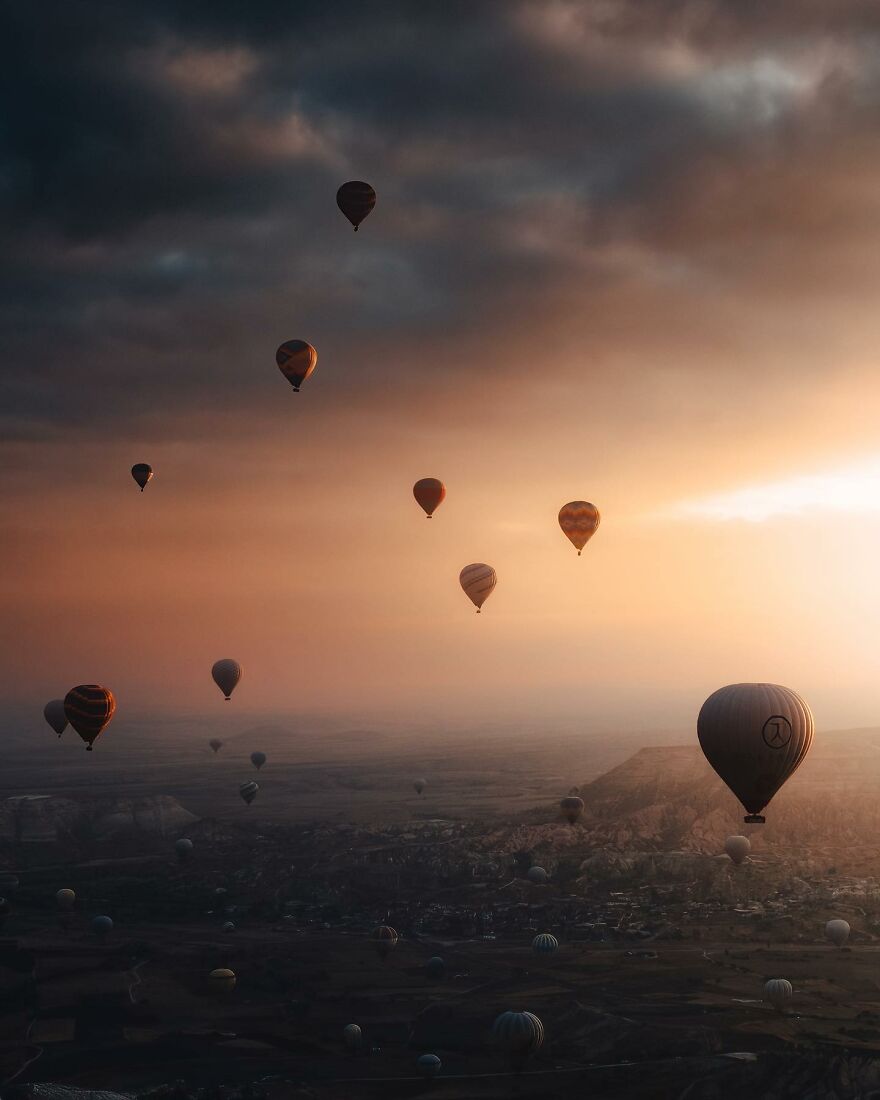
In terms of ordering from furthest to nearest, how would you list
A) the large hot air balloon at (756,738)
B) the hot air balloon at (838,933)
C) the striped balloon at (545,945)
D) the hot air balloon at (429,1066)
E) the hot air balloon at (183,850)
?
the hot air balloon at (183,850) < the striped balloon at (545,945) < the hot air balloon at (838,933) < the hot air balloon at (429,1066) < the large hot air balloon at (756,738)

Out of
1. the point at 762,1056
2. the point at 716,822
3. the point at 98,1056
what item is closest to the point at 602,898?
the point at 716,822

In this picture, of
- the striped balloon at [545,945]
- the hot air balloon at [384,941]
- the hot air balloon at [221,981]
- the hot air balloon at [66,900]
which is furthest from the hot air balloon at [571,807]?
the hot air balloon at [221,981]

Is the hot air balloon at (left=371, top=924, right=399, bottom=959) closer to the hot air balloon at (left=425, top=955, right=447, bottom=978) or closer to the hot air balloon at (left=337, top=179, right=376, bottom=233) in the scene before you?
the hot air balloon at (left=425, top=955, right=447, bottom=978)

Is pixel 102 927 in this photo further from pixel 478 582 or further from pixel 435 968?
pixel 478 582

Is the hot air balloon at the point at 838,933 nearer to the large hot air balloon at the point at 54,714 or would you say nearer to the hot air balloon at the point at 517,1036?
the hot air balloon at the point at 517,1036

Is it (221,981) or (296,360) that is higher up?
(296,360)

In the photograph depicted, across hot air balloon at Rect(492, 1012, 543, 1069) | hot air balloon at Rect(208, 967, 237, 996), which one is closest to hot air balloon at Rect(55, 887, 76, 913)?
hot air balloon at Rect(208, 967, 237, 996)

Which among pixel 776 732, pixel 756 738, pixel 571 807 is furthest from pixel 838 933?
pixel 571 807
